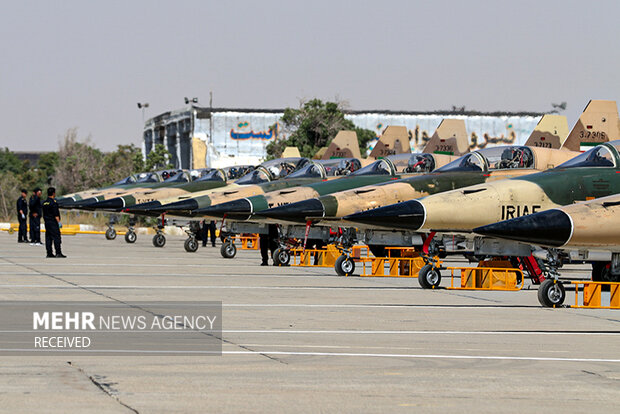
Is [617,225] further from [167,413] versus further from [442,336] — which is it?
[167,413]

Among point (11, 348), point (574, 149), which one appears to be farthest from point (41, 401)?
point (574, 149)

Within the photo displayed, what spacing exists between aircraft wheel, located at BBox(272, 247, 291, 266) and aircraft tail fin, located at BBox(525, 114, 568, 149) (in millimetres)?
6800

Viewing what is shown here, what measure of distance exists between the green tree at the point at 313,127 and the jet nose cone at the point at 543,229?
44457mm

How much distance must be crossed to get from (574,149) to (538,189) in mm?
6156

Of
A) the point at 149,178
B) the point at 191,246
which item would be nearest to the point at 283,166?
the point at 191,246

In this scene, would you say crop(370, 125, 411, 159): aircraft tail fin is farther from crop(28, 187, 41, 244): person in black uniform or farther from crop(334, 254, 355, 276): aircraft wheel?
crop(334, 254, 355, 276): aircraft wheel

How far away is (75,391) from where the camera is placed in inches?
293

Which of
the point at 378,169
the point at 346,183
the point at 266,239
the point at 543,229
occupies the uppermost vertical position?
the point at 378,169

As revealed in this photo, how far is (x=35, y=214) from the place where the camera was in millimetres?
35281

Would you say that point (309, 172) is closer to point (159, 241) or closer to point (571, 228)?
point (159, 241)

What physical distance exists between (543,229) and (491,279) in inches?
211

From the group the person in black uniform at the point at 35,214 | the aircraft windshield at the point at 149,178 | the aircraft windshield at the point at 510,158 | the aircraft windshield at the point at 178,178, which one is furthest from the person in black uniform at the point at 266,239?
the aircraft windshield at the point at 149,178

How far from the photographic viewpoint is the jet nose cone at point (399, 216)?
Answer: 1753 centimetres

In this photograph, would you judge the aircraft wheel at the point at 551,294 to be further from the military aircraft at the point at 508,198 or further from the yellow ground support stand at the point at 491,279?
the yellow ground support stand at the point at 491,279
